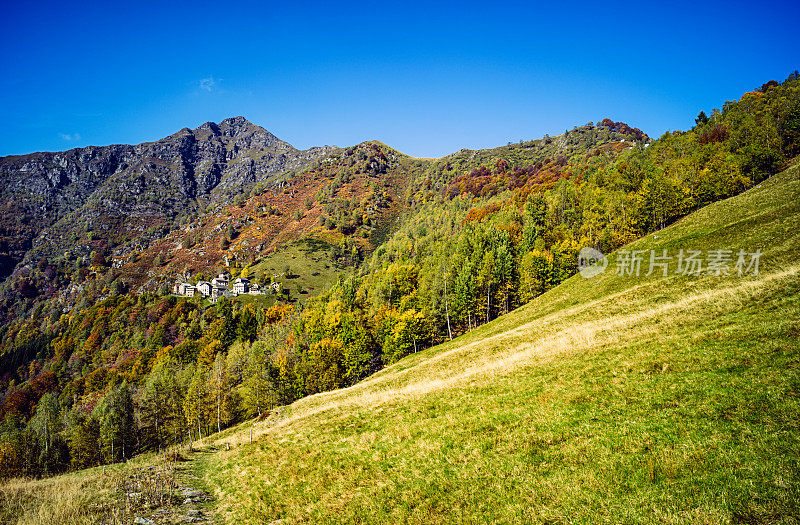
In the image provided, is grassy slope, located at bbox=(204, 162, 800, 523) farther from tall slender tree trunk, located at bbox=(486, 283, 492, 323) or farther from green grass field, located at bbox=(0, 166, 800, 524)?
tall slender tree trunk, located at bbox=(486, 283, 492, 323)

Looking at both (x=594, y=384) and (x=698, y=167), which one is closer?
(x=594, y=384)

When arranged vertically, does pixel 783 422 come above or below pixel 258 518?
above

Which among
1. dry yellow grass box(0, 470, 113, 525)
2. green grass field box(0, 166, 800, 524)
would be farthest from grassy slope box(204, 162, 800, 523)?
dry yellow grass box(0, 470, 113, 525)

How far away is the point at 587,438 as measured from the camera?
41.9 feet

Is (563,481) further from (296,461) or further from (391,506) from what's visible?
(296,461)

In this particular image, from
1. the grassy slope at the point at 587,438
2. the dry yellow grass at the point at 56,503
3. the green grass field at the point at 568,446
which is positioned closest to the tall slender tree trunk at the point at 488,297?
the grassy slope at the point at 587,438

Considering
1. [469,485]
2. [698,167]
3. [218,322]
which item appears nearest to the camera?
[469,485]

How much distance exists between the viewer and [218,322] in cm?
15550

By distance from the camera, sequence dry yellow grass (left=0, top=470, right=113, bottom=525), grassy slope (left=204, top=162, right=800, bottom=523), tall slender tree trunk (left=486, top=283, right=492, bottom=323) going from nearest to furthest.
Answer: grassy slope (left=204, top=162, right=800, bottom=523), dry yellow grass (left=0, top=470, right=113, bottom=525), tall slender tree trunk (left=486, top=283, right=492, bottom=323)

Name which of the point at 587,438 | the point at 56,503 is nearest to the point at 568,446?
the point at 587,438

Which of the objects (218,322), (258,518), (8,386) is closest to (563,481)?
(258,518)

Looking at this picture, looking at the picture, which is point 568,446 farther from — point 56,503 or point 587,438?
point 56,503

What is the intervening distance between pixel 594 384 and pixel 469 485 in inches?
372

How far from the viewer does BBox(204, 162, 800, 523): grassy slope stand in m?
9.37
